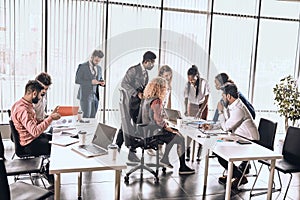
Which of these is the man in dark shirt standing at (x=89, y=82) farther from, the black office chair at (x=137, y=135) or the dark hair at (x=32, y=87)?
the dark hair at (x=32, y=87)

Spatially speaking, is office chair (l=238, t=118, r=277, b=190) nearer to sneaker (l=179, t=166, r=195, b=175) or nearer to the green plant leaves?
sneaker (l=179, t=166, r=195, b=175)

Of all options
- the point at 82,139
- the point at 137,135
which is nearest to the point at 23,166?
the point at 82,139

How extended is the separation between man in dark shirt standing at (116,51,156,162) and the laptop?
114 cm

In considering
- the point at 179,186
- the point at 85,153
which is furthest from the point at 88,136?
the point at 179,186

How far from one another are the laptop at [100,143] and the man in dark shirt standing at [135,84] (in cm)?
114

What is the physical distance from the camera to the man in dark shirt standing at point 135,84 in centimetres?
384

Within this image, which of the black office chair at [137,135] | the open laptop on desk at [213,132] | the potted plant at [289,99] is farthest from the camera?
the potted plant at [289,99]

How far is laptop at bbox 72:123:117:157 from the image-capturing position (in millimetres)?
2471

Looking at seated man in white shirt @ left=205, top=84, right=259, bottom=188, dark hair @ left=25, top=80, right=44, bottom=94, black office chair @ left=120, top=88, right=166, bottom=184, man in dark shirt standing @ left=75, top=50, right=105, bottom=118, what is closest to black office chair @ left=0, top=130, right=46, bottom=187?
dark hair @ left=25, top=80, right=44, bottom=94

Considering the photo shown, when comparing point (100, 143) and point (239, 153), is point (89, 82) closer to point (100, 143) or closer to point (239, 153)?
point (100, 143)

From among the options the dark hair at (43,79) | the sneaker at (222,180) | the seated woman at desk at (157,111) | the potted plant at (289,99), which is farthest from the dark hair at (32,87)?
the potted plant at (289,99)

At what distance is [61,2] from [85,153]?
11.3ft

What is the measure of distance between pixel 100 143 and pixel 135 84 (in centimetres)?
192

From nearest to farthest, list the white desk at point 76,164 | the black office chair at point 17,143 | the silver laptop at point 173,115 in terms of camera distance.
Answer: the white desk at point 76,164 → the black office chair at point 17,143 → the silver laptop at point 173,115
